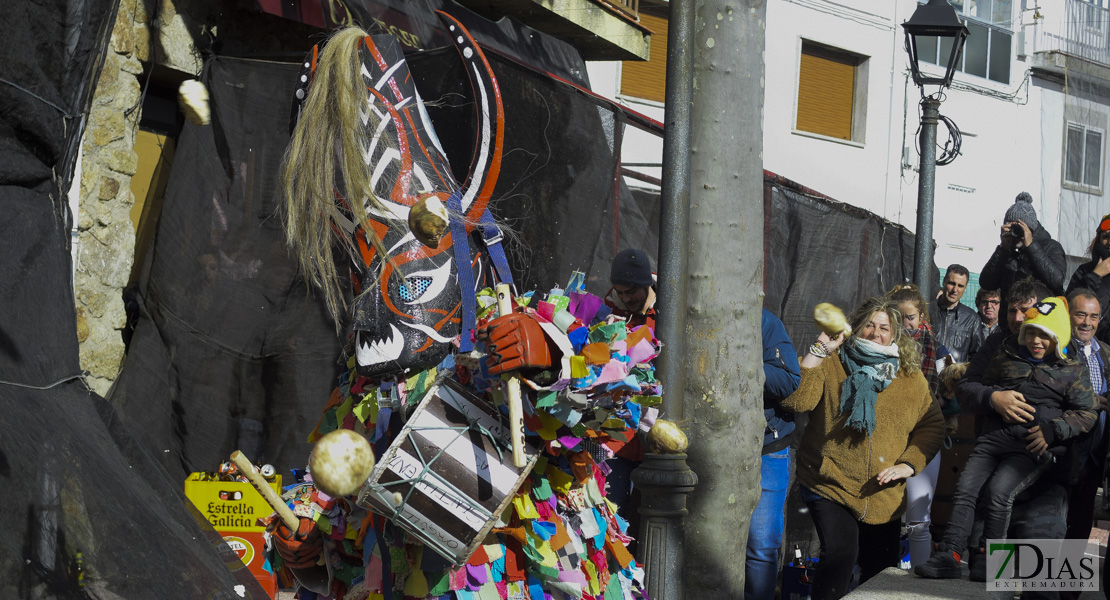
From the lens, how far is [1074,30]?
17484mm

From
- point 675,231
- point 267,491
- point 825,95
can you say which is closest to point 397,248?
point 267,491

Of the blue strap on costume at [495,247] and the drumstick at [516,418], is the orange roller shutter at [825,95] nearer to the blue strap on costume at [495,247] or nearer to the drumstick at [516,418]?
the blue strap on costume at [495,247]

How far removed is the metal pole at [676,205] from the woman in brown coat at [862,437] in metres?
1.43

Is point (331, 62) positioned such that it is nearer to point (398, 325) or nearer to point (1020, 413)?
point (398, 325)

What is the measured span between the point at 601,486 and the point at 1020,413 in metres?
2.76

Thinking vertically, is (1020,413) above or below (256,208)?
below

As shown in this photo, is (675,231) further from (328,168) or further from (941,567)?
(941,567)

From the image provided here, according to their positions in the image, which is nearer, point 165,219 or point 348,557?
point 348,557

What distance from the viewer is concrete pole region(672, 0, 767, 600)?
3768 mm

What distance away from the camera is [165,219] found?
17.3 feet

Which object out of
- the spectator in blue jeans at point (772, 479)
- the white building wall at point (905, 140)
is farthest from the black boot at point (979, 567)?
the white building wall at point (905, 140)

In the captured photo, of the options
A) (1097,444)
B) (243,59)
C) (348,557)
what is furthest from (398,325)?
(1097,444)

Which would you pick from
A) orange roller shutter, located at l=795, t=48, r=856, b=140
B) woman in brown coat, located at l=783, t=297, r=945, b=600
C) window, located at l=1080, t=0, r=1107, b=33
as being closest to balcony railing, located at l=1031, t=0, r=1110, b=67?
window, located at l=1080, t=0, r=1107, b=33

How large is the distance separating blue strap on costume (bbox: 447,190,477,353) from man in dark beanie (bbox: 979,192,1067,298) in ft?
15.6
